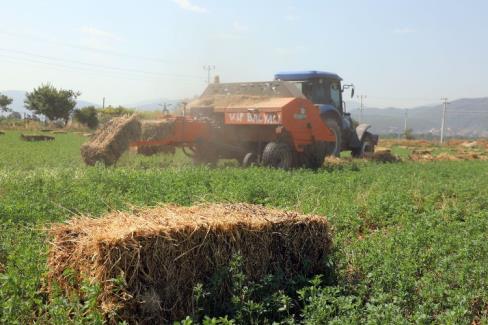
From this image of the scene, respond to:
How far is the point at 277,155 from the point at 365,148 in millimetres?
7909

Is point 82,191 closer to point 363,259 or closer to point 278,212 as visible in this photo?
point 278,212

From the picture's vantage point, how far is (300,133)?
15.1 meters

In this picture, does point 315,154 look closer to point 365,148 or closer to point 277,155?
point 277,155

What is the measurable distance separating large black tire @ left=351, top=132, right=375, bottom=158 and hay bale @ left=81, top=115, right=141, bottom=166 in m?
9.81

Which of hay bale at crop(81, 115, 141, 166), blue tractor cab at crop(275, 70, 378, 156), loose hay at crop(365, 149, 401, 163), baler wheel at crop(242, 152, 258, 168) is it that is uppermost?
blue tractor cab at crop(275, 70, 378, 156)

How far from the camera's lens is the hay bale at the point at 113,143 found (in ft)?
44.7

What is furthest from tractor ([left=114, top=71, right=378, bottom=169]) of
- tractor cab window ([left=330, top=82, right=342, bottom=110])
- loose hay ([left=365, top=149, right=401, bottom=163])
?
loose hay ([left=365, top=149, right=401, bottom=163])

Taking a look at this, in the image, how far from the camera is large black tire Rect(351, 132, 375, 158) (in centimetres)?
2061

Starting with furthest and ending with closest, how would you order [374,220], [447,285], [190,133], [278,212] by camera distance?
[190,133]
[374,220]
[278,212]
[447,285]

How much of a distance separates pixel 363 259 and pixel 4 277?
3453mm

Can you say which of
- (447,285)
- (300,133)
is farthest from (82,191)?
(300,133)

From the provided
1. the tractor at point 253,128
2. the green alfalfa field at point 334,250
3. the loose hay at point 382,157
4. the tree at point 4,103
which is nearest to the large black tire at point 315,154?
the tractor at point 253,128

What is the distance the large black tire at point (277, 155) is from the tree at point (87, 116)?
43.7m

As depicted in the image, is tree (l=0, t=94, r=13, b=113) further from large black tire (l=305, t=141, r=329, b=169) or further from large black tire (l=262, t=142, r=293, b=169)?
large black tire (l=262, t=142, r=293, b=169)
